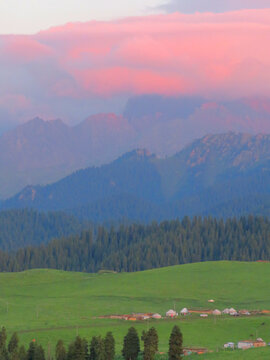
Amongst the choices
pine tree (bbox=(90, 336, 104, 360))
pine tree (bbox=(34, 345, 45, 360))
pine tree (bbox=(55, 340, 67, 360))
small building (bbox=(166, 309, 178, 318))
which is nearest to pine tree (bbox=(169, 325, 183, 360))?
pine tree (bbox=(90, 336, 104, 360))

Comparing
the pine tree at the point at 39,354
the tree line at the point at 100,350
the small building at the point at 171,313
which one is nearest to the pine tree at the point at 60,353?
the tree line at the point at 100,350

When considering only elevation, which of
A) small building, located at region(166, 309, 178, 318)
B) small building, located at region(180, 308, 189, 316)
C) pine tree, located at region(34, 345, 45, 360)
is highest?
small building, located at region(180, 308, 189, 316)

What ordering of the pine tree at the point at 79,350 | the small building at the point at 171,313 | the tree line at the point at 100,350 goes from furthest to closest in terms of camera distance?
the small building at the point at 171,313
the tree line at the point at 100,350
the pine tree at the point at 79,350

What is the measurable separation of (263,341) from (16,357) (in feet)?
159

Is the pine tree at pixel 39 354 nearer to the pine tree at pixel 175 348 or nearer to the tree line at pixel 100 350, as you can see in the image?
the tree line at pixel 100 350

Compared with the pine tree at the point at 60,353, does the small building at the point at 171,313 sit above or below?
above

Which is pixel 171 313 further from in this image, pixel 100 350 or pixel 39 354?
pixel 39 354

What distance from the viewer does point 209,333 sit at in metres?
162

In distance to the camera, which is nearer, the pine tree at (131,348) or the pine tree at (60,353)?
the pine tree at (60,353)

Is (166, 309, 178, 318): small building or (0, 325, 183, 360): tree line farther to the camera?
(166, 309, 178, 318): small building

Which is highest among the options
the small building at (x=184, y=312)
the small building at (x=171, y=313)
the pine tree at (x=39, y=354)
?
the small building at (x=184, y=312)

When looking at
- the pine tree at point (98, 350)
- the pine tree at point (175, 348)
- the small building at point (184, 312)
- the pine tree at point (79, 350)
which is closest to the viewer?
the pine tree at point (175, 348)

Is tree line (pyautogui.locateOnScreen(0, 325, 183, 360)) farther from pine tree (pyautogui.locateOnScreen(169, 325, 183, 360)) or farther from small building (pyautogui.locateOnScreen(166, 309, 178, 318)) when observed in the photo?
small building (pyautogui.locateOnScreen(166, 309, 178, 318))

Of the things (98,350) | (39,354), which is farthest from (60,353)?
(98,350)
